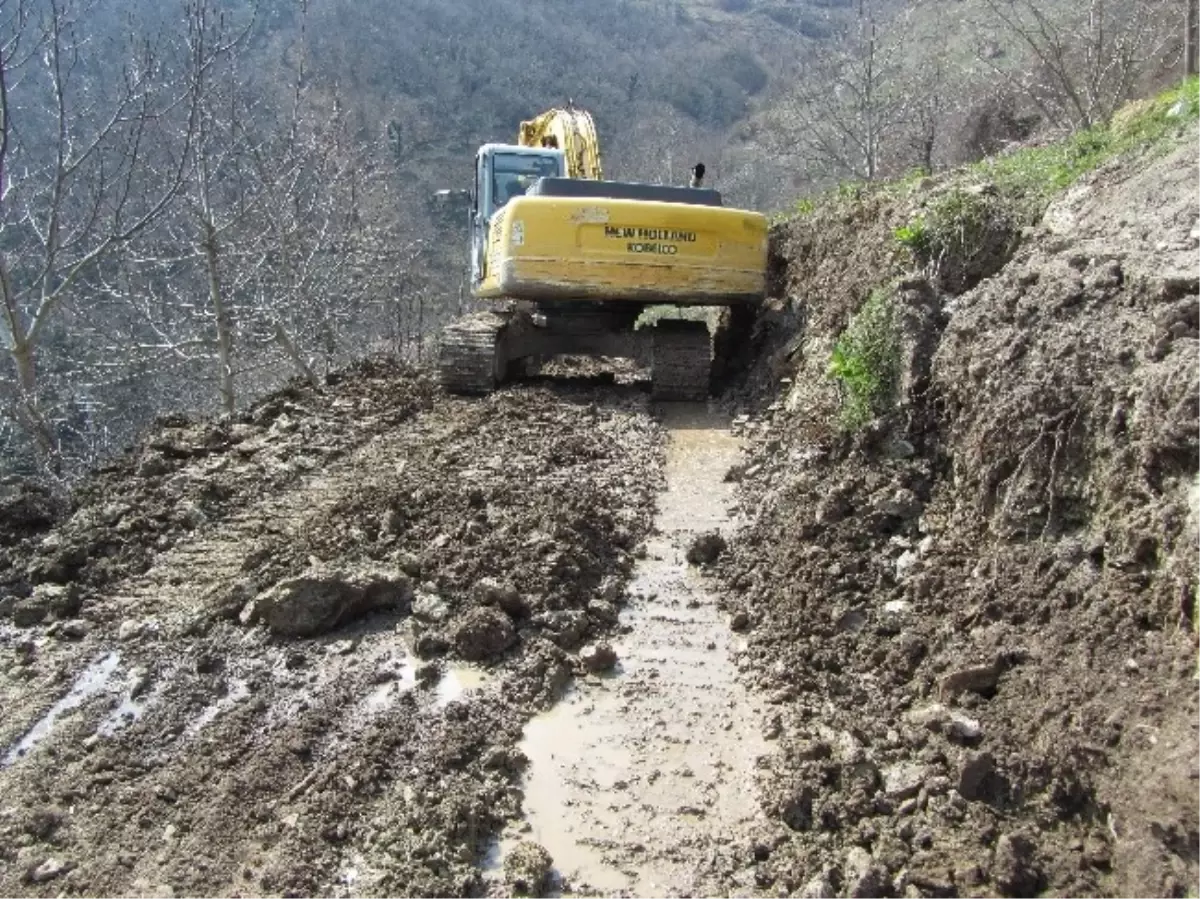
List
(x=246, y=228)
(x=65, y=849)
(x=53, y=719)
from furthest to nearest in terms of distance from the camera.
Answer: (x=246, y=228), (x=53, y=719), (x=65, y=849)

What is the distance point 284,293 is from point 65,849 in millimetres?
12012

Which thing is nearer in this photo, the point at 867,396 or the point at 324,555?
the point at 324,555

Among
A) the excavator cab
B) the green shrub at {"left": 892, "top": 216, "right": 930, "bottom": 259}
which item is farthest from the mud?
the excavator cab

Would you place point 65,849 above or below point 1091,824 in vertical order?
below

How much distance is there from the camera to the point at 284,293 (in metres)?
14.2

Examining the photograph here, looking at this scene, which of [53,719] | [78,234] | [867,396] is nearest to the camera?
[53,719]

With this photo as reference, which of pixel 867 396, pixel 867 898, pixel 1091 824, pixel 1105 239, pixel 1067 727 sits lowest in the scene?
pixel 867 898

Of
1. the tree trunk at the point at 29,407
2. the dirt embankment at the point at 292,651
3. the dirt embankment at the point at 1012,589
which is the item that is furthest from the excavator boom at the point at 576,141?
the dirt embankment at the point at 1012,589

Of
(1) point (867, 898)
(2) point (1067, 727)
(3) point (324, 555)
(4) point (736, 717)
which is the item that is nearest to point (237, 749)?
(3) point (324, 555)

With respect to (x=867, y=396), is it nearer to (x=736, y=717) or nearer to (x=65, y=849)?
(x=736, y=717)

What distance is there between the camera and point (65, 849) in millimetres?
3043

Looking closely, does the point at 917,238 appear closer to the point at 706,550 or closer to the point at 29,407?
the point at 706,550

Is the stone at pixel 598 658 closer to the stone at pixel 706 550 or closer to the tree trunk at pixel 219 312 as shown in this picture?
the stone at pixel 706 550

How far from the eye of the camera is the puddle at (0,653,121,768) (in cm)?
352
